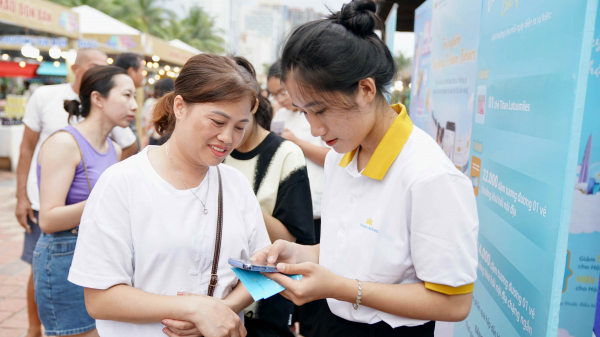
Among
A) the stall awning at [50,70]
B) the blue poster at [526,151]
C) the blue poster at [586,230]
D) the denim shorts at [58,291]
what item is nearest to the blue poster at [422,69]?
the blue poster at [526,151]

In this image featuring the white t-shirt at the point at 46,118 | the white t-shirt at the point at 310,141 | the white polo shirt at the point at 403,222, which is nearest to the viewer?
the white polo shirt at the point at 403,222

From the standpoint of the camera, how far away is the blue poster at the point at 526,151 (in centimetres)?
122

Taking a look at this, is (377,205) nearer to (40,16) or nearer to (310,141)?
(310,141)

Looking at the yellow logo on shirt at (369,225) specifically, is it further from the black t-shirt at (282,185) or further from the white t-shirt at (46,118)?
the white t-shirt at (46,118)

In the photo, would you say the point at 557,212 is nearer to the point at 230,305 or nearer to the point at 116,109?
the point at 230,305

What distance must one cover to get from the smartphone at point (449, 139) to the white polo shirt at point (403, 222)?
121 cm

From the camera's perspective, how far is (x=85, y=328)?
211 centimetres

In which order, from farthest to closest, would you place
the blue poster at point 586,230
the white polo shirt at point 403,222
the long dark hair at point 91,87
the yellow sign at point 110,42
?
the yellow sign at point 110,42 < the long dark hair at point 91,87 < the blue poster at point 586,230 < the white polo shirt at point 403,222

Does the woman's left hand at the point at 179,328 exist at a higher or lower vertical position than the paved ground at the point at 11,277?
higher

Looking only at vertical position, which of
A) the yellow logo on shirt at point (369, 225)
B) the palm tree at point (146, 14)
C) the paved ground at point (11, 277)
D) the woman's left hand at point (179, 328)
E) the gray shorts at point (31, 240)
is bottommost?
the paved ground at point (11, 277)

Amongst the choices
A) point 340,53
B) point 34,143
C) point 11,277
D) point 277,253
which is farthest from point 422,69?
point 11,277

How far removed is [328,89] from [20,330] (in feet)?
10.6

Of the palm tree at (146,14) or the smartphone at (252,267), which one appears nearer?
the smartphone at (252,267)

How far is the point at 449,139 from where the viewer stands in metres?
2.54
